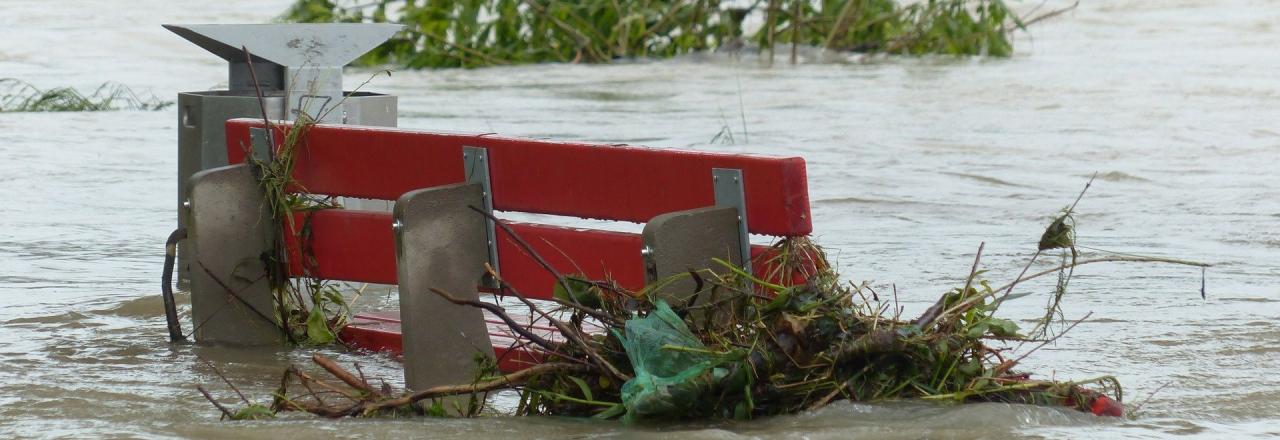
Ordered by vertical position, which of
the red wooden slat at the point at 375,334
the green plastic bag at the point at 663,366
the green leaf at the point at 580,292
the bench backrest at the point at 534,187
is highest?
the bench backrest at the point at 534,187

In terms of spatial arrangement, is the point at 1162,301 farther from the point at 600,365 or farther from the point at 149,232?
the point at 149,232

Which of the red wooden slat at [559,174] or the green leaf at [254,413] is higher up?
the red wooden slat at [559,174]

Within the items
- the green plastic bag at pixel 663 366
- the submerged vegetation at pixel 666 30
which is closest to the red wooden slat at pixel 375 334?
the green plastic bag at pixel 663 366

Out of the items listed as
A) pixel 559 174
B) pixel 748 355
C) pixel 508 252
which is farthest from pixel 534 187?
pixel 748 355

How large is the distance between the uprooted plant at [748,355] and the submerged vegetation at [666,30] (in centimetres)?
1349

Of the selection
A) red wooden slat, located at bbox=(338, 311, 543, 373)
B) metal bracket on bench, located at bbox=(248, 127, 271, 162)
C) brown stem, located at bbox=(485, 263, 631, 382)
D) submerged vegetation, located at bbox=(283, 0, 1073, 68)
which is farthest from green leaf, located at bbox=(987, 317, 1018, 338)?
submerged vegetation, located at bbox=(283, 0, 1073, 68)

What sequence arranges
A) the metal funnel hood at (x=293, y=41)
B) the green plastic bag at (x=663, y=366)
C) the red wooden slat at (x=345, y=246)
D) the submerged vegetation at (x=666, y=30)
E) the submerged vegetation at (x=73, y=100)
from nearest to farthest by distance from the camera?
the green plastic bag at (x=663, y=366), the red wooden slat at (x=345, y=246), the metal funnel hood at (x=293, y=41), the submerged vegetation at (x=73, y=100), the submerged vegetation at (x=666, y=30)

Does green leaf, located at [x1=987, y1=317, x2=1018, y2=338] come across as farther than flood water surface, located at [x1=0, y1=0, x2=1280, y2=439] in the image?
No

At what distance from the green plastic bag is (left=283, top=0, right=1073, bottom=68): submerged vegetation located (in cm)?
1368

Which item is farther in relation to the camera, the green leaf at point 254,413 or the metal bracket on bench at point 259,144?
the metal bracket on bench at point 259,144

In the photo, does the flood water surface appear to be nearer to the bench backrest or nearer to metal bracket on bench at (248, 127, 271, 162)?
the bench backrest

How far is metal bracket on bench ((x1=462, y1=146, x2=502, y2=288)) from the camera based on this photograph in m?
4.43

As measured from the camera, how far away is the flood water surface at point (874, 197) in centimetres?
414

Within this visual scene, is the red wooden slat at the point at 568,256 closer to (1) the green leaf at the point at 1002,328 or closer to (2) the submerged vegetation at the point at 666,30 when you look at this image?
(1) the green leaf at the point at 1002,328
